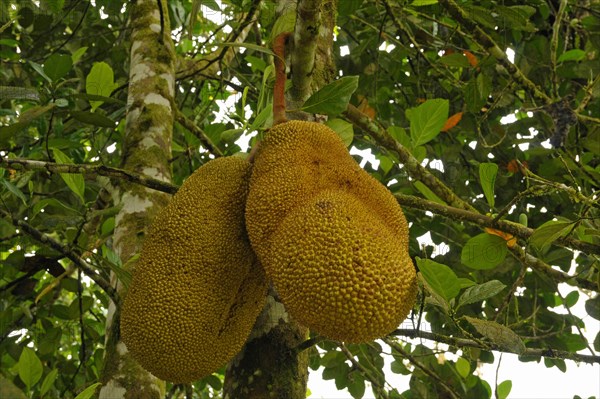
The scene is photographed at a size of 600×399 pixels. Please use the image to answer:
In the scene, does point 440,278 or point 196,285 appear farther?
point 196,285

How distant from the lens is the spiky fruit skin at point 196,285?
1044 millimetres

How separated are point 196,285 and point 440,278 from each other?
0.43 meters

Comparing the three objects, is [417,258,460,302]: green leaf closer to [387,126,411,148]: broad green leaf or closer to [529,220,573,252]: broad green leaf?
[529,220,573,252]: broad green leaf

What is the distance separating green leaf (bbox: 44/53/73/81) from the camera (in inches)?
57.6

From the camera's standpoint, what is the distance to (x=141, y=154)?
1.68 metres

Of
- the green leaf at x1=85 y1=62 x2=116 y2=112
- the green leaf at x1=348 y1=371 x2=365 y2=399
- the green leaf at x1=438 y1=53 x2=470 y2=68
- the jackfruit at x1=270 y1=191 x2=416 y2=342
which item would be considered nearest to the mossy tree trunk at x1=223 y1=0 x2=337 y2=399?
the jackfruit at x1=270 y1=191 x2=416 y2=342

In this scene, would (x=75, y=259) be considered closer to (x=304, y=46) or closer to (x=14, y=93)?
(x=14, y=93)

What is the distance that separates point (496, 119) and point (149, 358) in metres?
2.10

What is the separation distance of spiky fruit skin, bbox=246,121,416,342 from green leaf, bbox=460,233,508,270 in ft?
0.80

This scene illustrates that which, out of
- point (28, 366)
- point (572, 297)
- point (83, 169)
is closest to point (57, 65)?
point (83, 169)

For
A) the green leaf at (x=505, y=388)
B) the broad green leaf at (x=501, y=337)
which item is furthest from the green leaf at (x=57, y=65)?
the green leaf at (x=505, y=388)

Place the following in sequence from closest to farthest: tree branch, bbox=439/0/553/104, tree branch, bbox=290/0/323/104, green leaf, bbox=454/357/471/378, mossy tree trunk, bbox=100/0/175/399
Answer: tree branch, bbox=290/0/323/104 → mossy tree trunk, bbox=100/0/175/399 → tree branch, bbox=439/0/553/104 → green leaf, bbox=454/357/471/378

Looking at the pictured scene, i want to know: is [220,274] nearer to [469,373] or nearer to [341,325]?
[341,325]

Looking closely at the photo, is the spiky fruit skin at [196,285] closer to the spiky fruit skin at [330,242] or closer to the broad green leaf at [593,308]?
the spiky fruit skin at [330,242]
